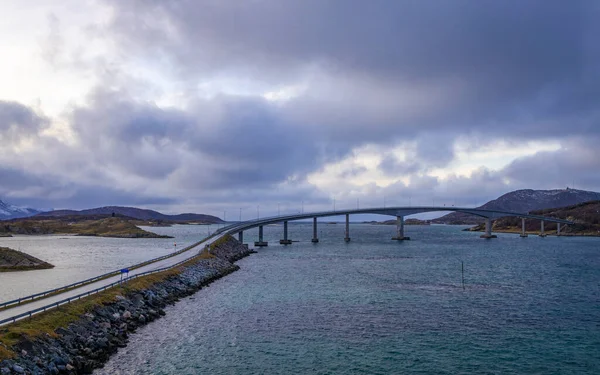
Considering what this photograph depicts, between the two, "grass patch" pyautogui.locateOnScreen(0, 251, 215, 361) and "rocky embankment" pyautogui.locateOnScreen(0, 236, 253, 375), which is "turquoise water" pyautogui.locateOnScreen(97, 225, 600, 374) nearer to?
"rocky embankment" pyautogui.locateOnScreen(0, 236, 253, 375)

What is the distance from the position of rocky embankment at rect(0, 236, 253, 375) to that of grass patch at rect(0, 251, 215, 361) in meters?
0.34

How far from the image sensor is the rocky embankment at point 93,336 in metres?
26.0

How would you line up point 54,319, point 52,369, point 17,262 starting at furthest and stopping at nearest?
point 17,262 → point 54,319 → point 52,369

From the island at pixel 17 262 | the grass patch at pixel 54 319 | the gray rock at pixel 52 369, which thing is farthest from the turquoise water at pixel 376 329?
the island at pixel 17 262

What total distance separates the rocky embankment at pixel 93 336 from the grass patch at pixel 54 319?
13.3 inches

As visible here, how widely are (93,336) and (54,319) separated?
9.80ft

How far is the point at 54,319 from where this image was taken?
1266 inches

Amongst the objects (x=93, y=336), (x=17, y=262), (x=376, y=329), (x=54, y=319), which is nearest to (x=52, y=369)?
(x=93, y=336)

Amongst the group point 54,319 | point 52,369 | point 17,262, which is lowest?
point 52,369

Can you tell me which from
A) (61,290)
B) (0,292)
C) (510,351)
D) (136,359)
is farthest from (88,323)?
(510,351)

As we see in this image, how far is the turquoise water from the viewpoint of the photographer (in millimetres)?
30062

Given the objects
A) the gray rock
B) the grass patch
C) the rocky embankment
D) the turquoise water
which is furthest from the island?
the gray rock

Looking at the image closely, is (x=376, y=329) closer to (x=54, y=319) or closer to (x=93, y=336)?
(x=93, y=336)

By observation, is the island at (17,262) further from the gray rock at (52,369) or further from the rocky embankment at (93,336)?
the gray rock at (52,369)
